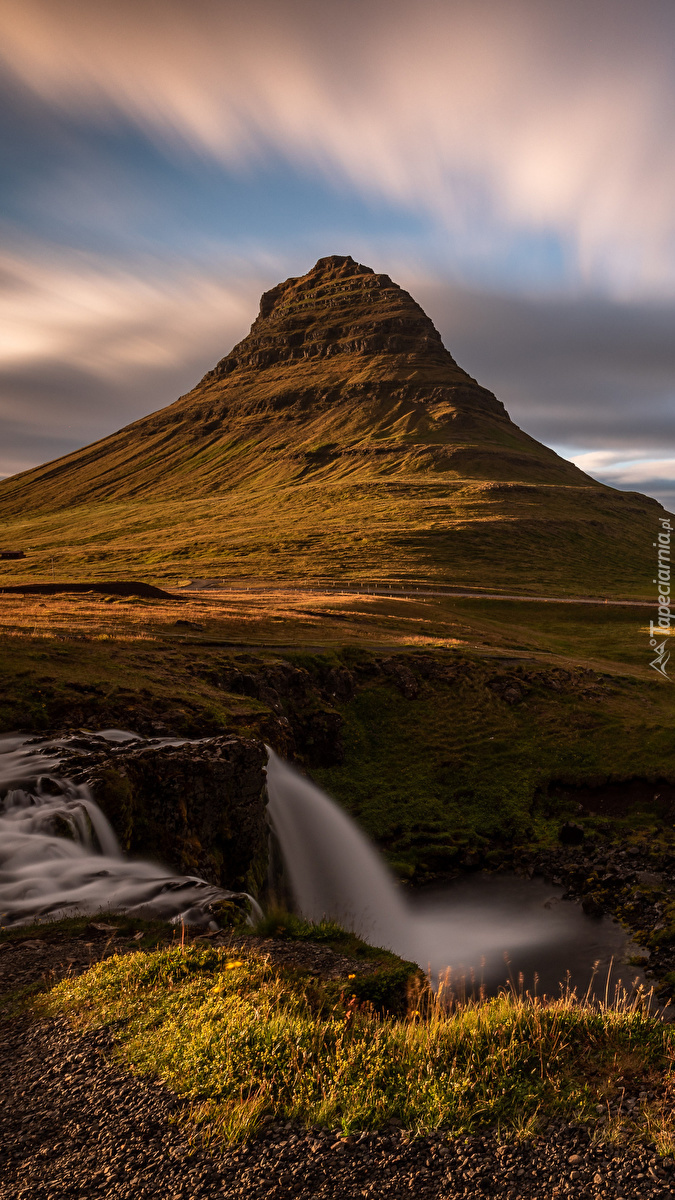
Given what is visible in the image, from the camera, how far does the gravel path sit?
7316mm

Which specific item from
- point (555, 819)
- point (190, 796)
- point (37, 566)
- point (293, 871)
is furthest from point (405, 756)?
point (37, 566)

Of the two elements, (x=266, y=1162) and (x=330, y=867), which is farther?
(x=330, y=867)

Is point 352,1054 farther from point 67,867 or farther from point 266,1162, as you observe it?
point 67,867

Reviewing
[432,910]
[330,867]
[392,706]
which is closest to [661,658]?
[392,706]

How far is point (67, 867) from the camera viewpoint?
16.6 meters

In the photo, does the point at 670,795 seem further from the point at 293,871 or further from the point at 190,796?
the point at 190,796

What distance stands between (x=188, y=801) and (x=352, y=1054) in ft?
42.4

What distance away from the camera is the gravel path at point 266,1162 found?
7.32 m

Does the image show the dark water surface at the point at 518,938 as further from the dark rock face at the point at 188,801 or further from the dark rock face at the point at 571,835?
the dark rock face at the point at 188,801

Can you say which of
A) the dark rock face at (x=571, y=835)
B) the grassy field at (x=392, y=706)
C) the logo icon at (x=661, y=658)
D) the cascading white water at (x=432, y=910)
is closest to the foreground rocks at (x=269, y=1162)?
the cascading white water at (x=432, y=910)

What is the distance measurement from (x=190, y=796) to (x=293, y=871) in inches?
246

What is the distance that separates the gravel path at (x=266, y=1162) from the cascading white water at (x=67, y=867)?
647 centimetres

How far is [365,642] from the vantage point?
4869cm

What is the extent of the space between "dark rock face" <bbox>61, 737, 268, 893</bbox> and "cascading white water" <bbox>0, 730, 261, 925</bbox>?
77 centimetres
